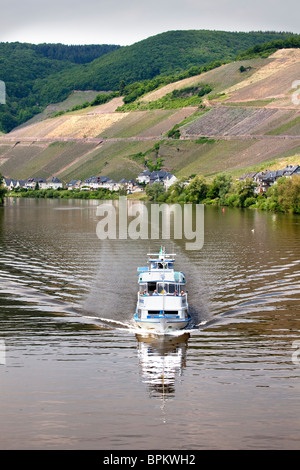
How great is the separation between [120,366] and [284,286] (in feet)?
47.9

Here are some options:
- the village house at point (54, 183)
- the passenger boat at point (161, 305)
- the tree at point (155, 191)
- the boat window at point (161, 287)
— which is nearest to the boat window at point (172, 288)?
the passenger boat at point (161, 305)

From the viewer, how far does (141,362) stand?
20688 millimetres

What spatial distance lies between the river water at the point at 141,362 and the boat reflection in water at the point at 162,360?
1.4 inches

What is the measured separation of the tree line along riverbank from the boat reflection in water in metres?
62.3

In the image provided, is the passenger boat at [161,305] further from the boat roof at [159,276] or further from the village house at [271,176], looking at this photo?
the village house at [271,176]

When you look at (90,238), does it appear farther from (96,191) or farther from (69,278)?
(96,191)

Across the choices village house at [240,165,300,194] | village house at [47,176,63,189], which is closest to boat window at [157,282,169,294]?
village house at [240,165,300,194]

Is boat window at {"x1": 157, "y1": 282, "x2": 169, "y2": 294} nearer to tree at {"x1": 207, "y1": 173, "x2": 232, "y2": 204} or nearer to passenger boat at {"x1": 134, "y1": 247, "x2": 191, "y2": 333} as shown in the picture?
passenger boat at {"x1": 134, "y1": 247, "x2": 191, "y2": 333}

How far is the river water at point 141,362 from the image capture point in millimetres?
15720

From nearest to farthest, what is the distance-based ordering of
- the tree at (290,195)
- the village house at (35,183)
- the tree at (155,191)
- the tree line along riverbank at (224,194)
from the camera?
the tree at (290,195) → the tree line along riverbank at (224,194) → the tree at (155,191) → the village house at (35,183)

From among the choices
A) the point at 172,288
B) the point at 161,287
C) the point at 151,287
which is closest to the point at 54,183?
the point at 151,287

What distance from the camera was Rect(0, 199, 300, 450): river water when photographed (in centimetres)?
1572

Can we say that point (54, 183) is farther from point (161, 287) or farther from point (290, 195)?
point (161, 287)

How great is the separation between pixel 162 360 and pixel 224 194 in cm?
8974
